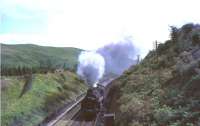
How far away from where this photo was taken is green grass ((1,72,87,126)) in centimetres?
4162

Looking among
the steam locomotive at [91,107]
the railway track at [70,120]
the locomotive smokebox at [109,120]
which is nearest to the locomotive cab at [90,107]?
the steam locomotive at [91,107]

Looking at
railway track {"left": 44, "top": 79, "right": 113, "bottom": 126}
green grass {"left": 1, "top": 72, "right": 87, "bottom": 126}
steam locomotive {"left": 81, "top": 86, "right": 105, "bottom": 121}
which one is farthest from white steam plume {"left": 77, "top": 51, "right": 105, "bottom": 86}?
steam locomotive {"left": 81, "top": 86, "right": 105, "bottom": 121}

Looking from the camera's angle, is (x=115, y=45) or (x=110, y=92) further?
(x=115, y=45)

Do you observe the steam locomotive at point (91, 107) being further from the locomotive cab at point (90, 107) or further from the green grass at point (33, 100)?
the green grass at point (33, 100)

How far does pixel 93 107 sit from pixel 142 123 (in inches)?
702

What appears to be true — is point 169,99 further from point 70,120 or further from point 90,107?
point 70,120

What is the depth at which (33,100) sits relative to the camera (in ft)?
166

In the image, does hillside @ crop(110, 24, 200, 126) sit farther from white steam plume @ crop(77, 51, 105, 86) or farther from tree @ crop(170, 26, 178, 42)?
white steam plume @ crop(77, 51, 105, 86)

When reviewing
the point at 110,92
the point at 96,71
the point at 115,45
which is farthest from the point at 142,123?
the point at 115,45

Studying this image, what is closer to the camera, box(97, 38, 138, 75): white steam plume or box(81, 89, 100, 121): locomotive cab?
box(81, 89, 100, 121): locomotive cab

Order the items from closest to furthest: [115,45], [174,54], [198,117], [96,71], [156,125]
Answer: [198,117], [156,125], [174,54], [96,71], [115,45]

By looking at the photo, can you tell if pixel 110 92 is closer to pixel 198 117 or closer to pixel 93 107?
pixel 93 107

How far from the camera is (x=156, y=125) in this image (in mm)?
23641

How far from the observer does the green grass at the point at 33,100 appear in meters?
41.6
